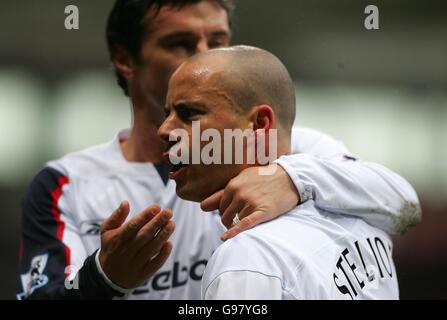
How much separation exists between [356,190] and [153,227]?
574 mm

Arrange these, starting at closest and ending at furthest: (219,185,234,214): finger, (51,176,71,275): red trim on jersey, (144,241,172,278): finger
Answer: (219,185,234,214): finger → (144,241,172,278): finger → (51,176,71,275): red trim on jersey

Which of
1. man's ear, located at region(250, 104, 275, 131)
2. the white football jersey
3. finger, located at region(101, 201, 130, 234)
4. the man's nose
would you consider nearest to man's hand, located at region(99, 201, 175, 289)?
finger, located at region(101, 201, 130, 234)

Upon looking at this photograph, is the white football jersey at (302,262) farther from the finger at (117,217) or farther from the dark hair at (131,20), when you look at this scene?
the dark hair at (131,20)

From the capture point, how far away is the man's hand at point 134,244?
72.2 inches

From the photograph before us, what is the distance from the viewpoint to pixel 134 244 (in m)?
1.88

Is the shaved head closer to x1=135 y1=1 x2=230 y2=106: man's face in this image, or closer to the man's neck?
x1=135 y1=1 x2=230 y2=106: man's face

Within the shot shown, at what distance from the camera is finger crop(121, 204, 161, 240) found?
1821mm

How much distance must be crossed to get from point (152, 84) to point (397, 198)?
1074mm

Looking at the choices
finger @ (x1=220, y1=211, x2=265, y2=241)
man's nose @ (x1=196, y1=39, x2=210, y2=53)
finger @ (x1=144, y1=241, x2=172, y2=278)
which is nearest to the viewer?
finger @ (x1=220, y1=211, x2=265, y2=241)

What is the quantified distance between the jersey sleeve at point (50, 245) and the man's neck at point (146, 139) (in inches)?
11.2

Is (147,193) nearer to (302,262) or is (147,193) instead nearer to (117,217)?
(117,217)

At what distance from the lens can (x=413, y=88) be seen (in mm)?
5598

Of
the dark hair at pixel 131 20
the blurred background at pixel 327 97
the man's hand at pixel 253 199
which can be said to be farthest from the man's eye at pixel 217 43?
the blurred background at pixel 327 97
